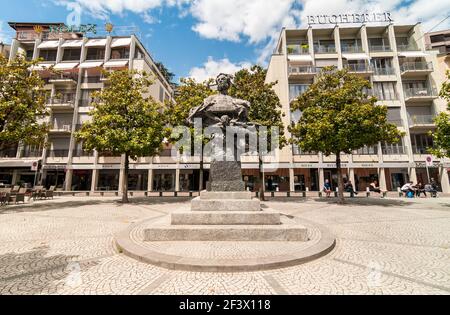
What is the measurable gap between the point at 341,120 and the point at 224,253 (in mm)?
12165

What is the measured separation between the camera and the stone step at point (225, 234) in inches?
198

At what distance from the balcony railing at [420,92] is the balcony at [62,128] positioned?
44.7 metres

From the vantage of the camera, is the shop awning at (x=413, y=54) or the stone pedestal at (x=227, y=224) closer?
the stone pedestal at (x=227, y=224)

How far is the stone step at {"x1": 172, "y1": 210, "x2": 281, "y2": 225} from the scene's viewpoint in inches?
213

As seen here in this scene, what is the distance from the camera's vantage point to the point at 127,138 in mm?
13719

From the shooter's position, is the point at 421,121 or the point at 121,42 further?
the point at 121,42

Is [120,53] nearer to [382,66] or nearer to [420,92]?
[382,66]

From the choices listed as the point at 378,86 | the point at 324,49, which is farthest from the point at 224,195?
the point at 324,49

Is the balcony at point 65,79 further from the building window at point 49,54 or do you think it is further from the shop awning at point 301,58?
the shop awning at point 301,58

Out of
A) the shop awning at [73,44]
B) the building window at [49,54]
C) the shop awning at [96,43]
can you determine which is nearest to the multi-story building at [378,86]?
the shop awning at [96,43]

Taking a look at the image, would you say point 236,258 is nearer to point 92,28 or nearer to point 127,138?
point 127,138

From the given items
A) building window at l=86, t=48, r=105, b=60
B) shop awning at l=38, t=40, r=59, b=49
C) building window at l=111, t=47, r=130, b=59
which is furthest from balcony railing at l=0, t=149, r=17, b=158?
building window at l=111, t=47, r=130, b=59

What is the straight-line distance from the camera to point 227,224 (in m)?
5.43
